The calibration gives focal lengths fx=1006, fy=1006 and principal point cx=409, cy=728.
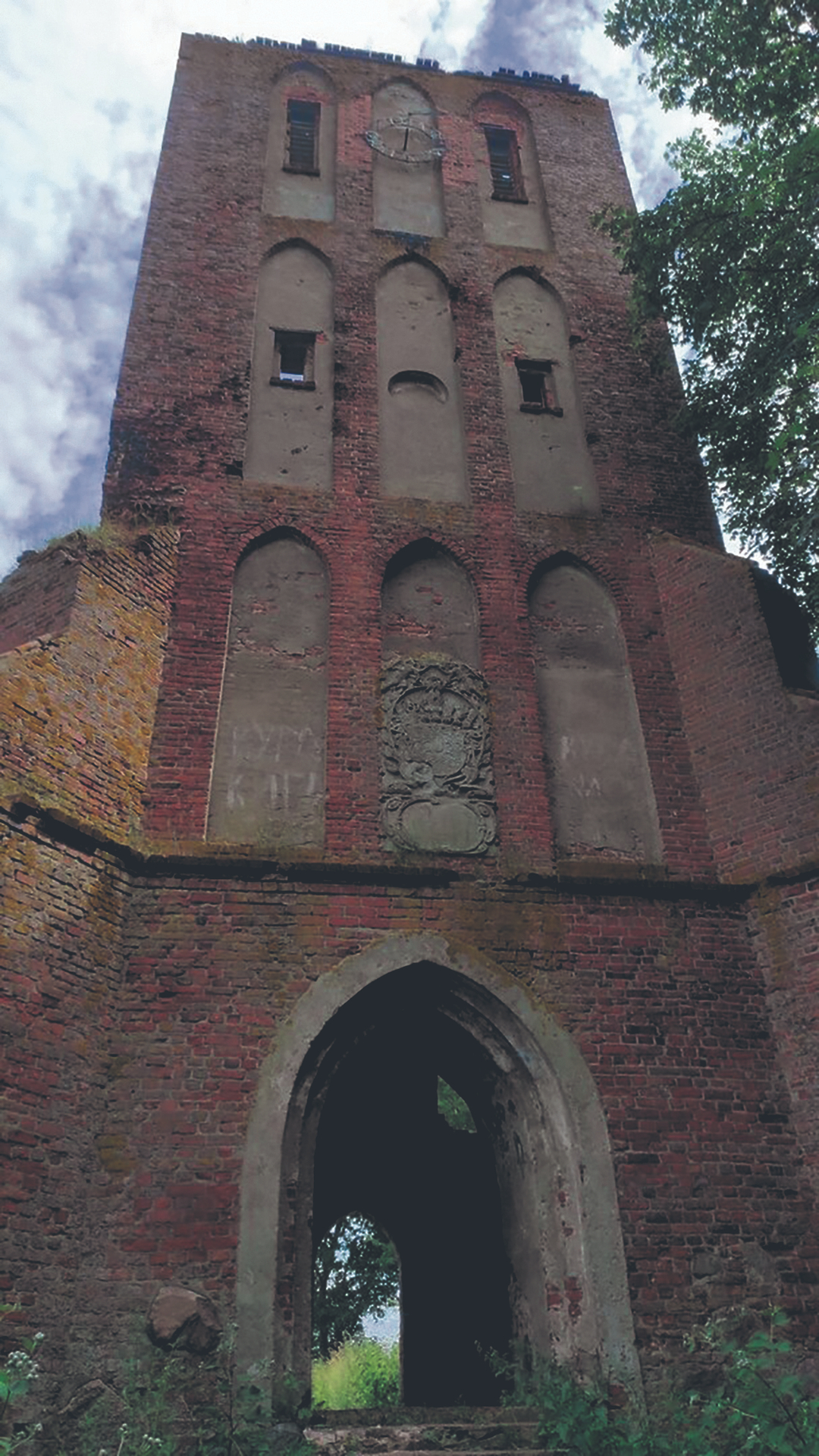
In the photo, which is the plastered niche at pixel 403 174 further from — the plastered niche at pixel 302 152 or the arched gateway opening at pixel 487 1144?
the arched gateway opening at pixel 487 1144

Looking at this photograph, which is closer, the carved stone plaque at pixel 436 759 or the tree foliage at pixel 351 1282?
the carved stone plaque at pixel 436 759

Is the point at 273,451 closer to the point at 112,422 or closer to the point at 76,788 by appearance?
the point at 112,422

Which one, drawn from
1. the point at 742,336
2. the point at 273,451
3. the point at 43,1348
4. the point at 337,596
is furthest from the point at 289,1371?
the point at 742,336

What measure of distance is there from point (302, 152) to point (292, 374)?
3915mm

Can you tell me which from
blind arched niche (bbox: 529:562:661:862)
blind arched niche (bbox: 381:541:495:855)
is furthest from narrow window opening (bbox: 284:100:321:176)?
blind arched niche (bbox: 529:562:661:862)

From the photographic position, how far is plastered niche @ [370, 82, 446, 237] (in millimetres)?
11250

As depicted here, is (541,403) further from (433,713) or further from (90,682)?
(90,682)

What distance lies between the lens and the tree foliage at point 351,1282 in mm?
→ 18781

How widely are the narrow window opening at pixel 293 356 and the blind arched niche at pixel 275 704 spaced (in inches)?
85.8

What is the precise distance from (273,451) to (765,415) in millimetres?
4624

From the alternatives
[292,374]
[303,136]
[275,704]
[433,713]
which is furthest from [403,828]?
[303,136]

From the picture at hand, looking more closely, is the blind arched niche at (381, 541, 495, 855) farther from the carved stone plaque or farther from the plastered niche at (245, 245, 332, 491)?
the plastered niche at (245, 245, 332, 491)

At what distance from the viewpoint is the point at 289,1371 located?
17.2ft

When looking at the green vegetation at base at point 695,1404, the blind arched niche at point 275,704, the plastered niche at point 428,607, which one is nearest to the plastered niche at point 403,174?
the plastered niche at point 428,607
